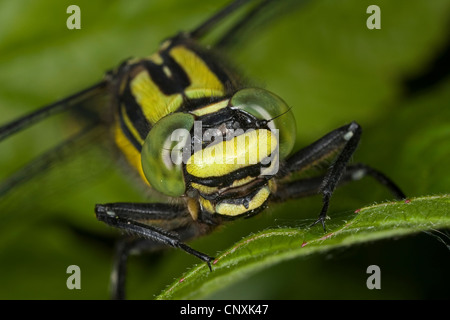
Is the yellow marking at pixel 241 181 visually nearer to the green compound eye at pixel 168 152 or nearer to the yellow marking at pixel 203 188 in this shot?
the yellow marking at pixel 203 188

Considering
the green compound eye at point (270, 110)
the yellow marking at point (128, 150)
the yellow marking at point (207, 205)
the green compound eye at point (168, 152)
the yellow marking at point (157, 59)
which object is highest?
the yellow marking at point (157, 59)

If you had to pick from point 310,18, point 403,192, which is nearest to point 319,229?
point 403,192

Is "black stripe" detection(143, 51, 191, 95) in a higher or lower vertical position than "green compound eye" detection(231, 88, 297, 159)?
higher

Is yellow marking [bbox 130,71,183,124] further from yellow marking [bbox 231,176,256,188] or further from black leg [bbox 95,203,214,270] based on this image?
yellow marking [bbox 231,176,256,188]

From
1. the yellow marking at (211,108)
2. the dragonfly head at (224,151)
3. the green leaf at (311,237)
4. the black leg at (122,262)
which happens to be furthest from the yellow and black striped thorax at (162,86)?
the green leaf at (311,237)

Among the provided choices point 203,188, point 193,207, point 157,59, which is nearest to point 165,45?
point 157,59

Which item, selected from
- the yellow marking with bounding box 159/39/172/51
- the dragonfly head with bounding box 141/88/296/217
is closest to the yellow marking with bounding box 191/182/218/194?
the dragonfly head with bounding box 141/88/296/217

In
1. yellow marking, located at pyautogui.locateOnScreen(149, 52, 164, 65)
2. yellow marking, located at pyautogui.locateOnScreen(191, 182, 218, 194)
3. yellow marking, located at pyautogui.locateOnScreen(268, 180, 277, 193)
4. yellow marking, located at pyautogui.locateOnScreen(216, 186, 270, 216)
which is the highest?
yellow marking, located at pyautogui.locateOnScreen(149, 52, 164, 65)
